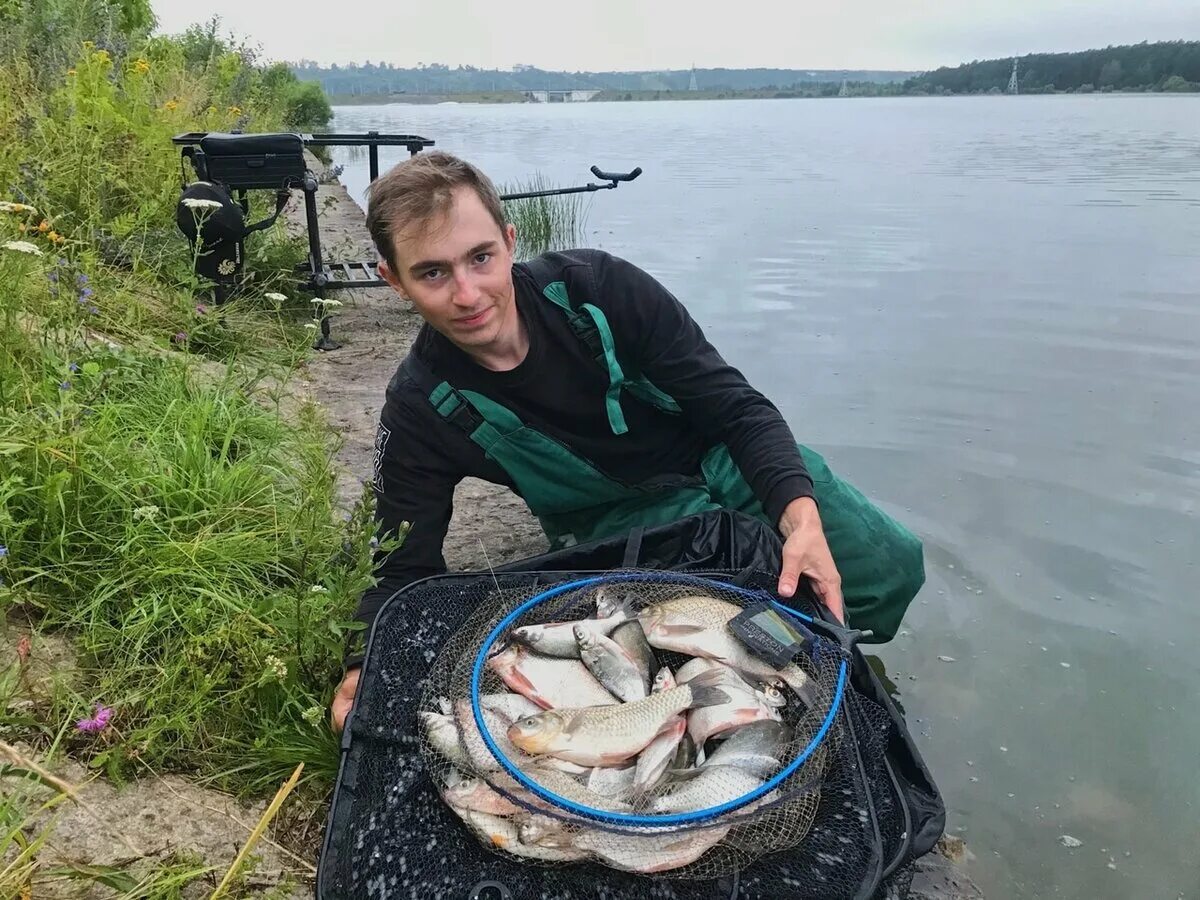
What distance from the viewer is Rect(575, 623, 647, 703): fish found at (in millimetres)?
2170

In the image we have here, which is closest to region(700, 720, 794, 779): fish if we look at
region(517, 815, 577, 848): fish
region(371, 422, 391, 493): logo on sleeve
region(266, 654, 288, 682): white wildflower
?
region(517, 815, 577, 848): fish

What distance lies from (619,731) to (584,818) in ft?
0.87

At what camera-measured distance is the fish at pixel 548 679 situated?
7.03 feet

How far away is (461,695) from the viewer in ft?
7.00

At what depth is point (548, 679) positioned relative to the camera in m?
2.19

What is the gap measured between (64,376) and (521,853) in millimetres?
2569

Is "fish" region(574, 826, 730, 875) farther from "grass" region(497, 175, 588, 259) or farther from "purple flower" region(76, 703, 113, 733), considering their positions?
"grass" region(497, 175, 588, 259)

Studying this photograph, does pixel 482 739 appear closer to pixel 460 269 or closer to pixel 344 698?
pixel 344 698

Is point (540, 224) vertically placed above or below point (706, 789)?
above

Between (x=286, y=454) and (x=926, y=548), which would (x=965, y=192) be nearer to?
(x=926, y=548)

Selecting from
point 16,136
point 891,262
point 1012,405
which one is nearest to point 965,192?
point 891,262

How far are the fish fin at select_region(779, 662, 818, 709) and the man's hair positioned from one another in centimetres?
159

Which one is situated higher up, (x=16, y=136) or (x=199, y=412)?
(x=16, y=136)

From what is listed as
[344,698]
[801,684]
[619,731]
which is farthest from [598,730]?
[344,698]
